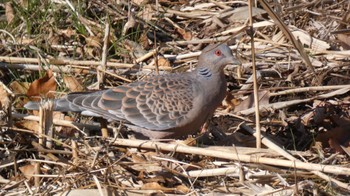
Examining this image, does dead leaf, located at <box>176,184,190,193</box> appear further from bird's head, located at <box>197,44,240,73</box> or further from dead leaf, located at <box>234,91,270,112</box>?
dead leaf, located at <box>234,91,270,112</box>

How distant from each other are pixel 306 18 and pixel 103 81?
1.77 metres

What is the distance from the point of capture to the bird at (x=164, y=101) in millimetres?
4973

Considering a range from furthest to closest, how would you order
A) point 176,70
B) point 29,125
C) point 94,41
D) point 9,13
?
point 9,13
point 94,41
point 176,70
point 29,125

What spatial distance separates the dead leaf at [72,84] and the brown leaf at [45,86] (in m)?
0.16

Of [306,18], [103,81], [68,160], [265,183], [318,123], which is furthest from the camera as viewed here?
[306,18]

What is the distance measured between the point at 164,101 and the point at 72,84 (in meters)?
0.80

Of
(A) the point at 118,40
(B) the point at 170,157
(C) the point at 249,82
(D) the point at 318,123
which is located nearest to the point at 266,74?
(C) the point at 249,82

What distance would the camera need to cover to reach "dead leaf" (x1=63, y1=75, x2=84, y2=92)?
18.2 feet

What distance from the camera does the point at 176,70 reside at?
590 centimetres

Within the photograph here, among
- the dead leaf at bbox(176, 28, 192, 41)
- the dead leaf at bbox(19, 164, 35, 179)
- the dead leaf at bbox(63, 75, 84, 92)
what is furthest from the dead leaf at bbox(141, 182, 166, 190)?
the dead leaf at bbox(176, 28, 192, 41)

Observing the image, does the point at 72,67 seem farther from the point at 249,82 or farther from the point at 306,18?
the point at 306,18

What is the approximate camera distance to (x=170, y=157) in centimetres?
452

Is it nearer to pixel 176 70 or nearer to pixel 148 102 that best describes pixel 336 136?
pixel 148 102

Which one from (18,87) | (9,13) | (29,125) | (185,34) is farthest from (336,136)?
(9,13)
